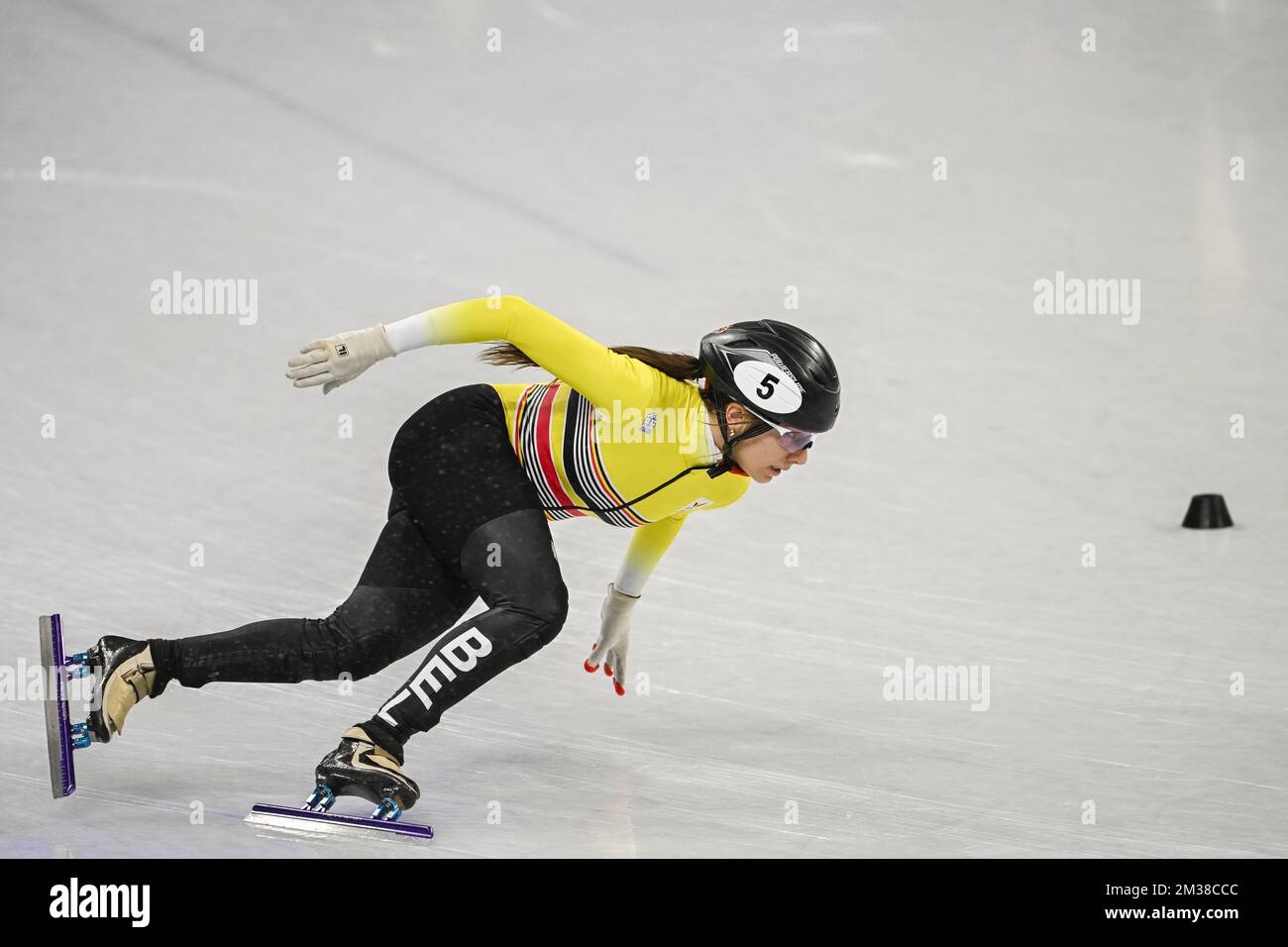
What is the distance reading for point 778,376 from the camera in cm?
291

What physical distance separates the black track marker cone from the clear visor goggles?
270cm

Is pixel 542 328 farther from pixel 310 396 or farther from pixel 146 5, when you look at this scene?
pixel 146 5

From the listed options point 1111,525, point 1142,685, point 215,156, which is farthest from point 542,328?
point 215,156

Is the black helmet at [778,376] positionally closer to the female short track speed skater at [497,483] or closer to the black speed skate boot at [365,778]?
the female short track speed skater at [497,483]

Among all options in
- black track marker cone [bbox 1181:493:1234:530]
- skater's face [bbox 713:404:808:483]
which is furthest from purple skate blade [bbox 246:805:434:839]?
black track marker cone [bbox 1181:493:1234:530]

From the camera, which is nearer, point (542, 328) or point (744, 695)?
point (542, 328)

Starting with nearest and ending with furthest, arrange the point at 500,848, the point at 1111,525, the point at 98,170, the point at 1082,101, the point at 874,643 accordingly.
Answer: the point at 500,848, the point at 874,643, the point at 1111,525, the point at 98,170, the point at 1082,101

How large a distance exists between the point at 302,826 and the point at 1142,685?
2242 mm

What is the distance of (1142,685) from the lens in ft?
12.8

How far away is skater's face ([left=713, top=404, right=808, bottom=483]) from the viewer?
2982mm

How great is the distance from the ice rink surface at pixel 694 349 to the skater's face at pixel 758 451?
72 cm

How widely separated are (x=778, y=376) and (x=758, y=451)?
0.58 feet

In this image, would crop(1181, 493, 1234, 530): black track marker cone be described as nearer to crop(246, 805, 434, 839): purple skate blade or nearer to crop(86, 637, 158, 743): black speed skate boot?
crop(246, 805, 434, 839): purple skate blade

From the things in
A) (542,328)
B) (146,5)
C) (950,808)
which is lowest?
(950,808)
